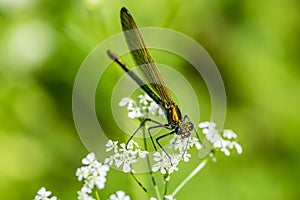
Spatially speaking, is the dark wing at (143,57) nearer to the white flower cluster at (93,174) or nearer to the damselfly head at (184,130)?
the damselfly head at (184,130)

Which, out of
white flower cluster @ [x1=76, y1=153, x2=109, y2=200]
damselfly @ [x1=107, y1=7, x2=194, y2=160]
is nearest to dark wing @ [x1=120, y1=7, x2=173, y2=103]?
damselfly @ [x1=107, y1=7, x2=194, y2=160]

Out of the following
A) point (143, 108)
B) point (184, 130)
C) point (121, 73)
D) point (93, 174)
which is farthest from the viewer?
point (121, 73)

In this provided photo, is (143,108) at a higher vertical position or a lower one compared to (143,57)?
lower

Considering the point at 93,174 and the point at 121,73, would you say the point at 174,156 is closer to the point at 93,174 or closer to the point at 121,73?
the point at 93,174

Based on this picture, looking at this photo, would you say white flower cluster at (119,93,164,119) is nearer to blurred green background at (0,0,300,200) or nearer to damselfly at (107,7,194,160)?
damselfly at (107,7,194,160)

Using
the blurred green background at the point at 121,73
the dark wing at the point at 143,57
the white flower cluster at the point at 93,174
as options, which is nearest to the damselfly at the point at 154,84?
the dark wing at the point at 143,57

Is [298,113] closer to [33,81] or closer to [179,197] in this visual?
[179,197]

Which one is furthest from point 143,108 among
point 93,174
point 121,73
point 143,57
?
point 121,73

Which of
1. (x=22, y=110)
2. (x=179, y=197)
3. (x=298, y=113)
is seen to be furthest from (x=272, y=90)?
(x=22, y=110)
